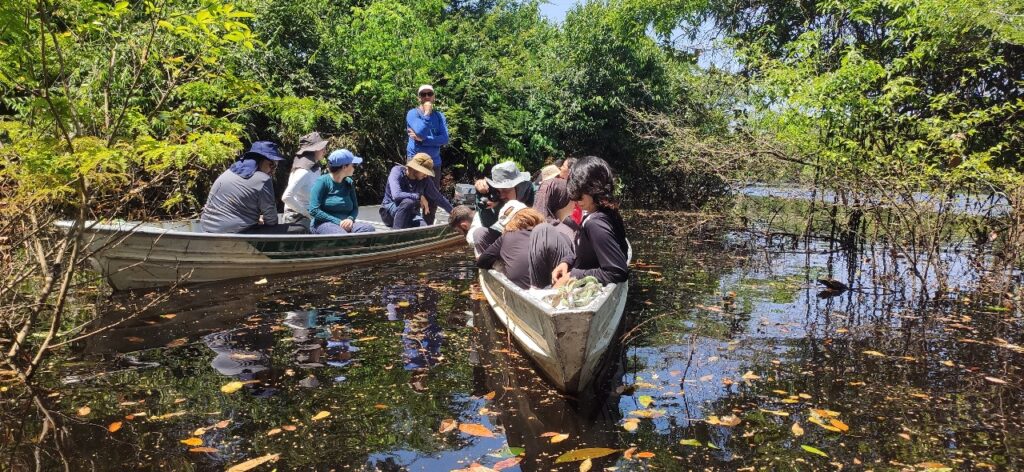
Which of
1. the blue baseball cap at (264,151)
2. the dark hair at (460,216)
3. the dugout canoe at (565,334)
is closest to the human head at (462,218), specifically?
the dark hair at (460,216)

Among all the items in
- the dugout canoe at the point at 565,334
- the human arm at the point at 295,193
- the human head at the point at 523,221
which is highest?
the human arm at the point at 295,193

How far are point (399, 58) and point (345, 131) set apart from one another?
2.31 m

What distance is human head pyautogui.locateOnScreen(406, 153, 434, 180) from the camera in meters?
10.6

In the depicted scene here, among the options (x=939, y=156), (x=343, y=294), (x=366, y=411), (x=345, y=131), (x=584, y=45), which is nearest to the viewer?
(x=366, y=411)

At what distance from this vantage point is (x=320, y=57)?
653 inches

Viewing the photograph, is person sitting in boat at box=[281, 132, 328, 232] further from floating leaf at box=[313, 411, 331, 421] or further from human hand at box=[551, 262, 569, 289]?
floating leaf at box=[313, 411, 331, 421]

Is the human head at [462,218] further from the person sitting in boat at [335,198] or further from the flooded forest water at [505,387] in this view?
the person sitting in boat at [335,198]

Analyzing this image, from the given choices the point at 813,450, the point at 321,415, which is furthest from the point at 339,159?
the point at 813,450

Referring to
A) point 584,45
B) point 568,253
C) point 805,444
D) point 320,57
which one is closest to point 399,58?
point 320,57

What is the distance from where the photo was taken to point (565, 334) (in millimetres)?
4723

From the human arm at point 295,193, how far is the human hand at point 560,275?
515 centimetres

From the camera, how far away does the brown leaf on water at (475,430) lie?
461 cm

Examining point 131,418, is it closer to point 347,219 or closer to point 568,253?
point 568,253

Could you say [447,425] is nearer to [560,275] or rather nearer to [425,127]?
[560,275]
